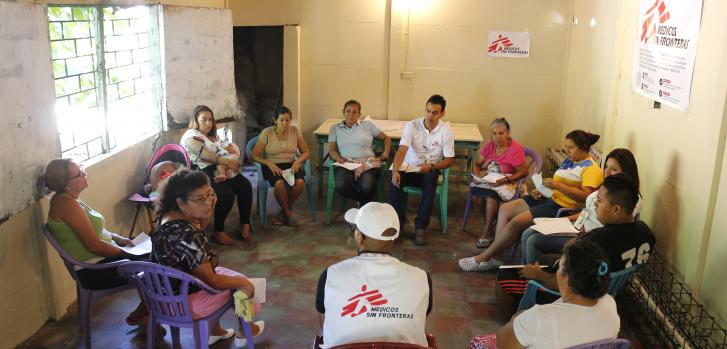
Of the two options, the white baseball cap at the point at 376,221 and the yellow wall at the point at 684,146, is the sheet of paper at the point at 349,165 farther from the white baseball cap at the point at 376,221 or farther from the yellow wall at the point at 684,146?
the white baseball cap at the point at 376,221

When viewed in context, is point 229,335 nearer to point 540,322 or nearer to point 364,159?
point 540,322

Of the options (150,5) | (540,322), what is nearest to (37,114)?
(150,5)

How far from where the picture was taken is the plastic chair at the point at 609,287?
320 centimetres

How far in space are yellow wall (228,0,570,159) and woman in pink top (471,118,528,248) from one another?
1.62 m

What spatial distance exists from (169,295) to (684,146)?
286 centimetres

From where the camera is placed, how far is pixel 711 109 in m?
3.26

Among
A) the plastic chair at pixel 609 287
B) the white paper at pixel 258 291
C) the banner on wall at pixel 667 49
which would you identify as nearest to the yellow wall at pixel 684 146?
the banner on wall at pixel 667 49

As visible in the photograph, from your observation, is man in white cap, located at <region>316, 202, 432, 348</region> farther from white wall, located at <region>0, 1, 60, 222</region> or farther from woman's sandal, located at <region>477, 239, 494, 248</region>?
woman's sandal, located at <region>477, 239, 494, 248</region>

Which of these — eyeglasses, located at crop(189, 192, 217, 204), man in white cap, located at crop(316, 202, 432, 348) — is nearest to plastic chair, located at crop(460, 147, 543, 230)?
eyeglasses, located at crop(189, 192, 217, 204)

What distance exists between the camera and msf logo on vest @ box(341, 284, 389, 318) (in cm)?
226

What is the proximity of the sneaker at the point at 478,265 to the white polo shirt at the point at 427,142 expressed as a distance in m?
1.05

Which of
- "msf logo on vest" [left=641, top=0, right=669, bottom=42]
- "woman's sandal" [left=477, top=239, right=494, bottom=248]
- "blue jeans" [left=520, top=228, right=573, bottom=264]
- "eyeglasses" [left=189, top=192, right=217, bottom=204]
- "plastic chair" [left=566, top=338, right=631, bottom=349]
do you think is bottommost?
"woman's sandal" [left=477, top=239, right=494, bottom=248]

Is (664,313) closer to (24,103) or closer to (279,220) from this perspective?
(279,220)

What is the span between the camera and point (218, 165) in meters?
5.15
